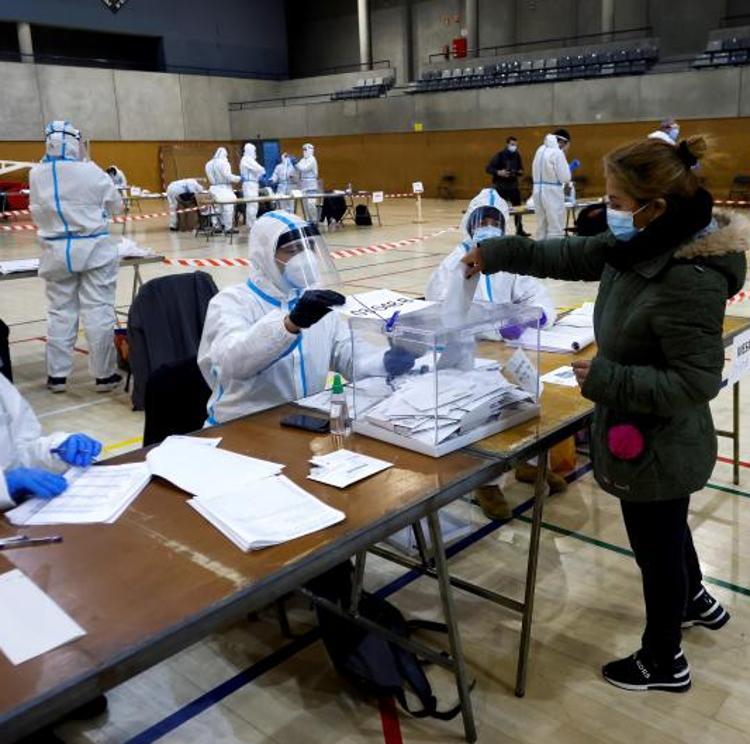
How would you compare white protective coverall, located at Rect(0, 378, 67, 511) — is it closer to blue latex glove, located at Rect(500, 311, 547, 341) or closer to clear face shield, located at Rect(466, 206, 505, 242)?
blue latex glove, located at Rect(500, 311, 547, 341)

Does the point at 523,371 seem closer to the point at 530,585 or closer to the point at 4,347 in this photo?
the point at 530,585

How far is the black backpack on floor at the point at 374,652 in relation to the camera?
222cm

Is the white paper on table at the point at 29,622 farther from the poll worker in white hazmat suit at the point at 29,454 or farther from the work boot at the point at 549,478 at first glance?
the work boot at the point at 549,478

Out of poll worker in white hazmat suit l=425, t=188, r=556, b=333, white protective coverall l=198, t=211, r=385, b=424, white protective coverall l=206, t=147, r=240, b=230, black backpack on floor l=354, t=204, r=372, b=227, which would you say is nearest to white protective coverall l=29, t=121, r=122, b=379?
poll worker in white hazmat suit l=425, t=188, r=556, b=333

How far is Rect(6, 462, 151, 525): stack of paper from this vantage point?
5.77 feet

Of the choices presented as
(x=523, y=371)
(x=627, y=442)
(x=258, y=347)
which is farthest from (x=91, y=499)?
(x=627, y=442)

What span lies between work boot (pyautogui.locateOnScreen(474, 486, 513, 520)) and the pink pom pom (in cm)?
139

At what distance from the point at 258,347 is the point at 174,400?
0.55 m

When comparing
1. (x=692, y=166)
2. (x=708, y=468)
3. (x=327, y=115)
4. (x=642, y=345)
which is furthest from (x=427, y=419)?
(x=327, y=115)

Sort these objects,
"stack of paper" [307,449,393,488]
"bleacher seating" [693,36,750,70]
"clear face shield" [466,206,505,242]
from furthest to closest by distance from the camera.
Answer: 1. "bleacher seating" [693,36,750,70]
2. "clear face shield" [466,206,505,242]
3. "stack of paper" [307,449,393,488]

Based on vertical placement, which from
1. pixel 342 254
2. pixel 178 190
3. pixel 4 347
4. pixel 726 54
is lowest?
pixel 342 254

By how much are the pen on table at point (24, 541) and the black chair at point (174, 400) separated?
1143 mm

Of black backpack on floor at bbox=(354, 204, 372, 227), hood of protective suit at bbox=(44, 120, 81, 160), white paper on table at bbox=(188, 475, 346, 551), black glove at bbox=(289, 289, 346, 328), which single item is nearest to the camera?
white paper on table at bbox=(188, 475, 346, 551)

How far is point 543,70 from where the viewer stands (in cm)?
1891
